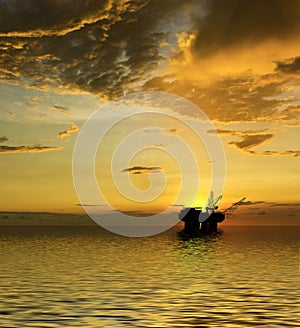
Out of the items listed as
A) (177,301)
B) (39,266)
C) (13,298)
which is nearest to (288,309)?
(177,301)

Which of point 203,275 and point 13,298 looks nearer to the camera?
point 13,298

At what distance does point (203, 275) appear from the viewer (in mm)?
57062

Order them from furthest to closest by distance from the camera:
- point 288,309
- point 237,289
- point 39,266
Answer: point 39,266 < point 237,289 < point 288,309

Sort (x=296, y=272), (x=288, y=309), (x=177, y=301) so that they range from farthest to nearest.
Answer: (x=296, y=272)
(x=177, y=301)
(x=288, y=309)

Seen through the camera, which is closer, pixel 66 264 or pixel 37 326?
pixel 37 326

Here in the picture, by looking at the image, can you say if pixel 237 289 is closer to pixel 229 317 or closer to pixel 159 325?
pixel 229 317

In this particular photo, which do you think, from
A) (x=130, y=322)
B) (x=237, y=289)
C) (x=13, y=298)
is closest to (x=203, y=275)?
(x=237, y=289)

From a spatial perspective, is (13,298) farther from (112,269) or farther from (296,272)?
(296,272)

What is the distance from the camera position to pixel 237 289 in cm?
4541

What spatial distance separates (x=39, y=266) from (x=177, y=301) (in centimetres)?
3344

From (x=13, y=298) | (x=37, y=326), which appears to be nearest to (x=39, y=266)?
(x=13, y=298)

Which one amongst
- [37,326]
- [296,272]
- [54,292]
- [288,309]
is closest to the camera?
[37,326]

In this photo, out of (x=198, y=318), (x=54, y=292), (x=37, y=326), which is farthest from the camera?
(x=54, y=292)

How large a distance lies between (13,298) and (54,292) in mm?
3841
